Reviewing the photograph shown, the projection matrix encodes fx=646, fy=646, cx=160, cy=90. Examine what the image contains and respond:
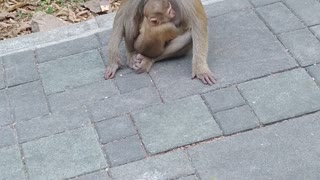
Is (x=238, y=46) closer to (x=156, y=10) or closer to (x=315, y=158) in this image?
(x=156, y=10)

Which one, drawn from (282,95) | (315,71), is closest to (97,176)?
(282,95)

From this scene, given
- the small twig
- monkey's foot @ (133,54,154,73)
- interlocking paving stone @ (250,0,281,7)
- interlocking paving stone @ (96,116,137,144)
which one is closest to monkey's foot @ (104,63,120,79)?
monkey's foot @ (133,54,154,73)

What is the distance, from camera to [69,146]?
4.27 m

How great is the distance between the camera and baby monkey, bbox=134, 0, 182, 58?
4555mm

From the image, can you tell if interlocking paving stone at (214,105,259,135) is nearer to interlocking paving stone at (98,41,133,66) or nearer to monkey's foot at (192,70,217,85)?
monkey's foot at (192,70,217,85)

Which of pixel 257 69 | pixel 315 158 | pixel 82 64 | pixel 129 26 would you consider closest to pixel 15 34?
pixel 82 64

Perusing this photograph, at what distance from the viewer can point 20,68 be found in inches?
203

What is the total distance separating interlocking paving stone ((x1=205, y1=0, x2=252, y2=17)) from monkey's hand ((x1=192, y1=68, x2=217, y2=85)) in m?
0.90

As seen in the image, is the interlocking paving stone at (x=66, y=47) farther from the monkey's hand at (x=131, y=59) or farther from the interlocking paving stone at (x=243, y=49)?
the interlocking paving stone at (x=243, y=49)

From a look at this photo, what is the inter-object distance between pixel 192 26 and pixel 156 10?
1.16 ft

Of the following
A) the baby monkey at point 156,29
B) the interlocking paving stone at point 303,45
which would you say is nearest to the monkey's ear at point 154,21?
the baby monkey at point 156,29

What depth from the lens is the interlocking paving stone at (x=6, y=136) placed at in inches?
172

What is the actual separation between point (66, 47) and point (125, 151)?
149cm

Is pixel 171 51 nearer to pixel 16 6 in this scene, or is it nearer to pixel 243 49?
pixel 243 49
